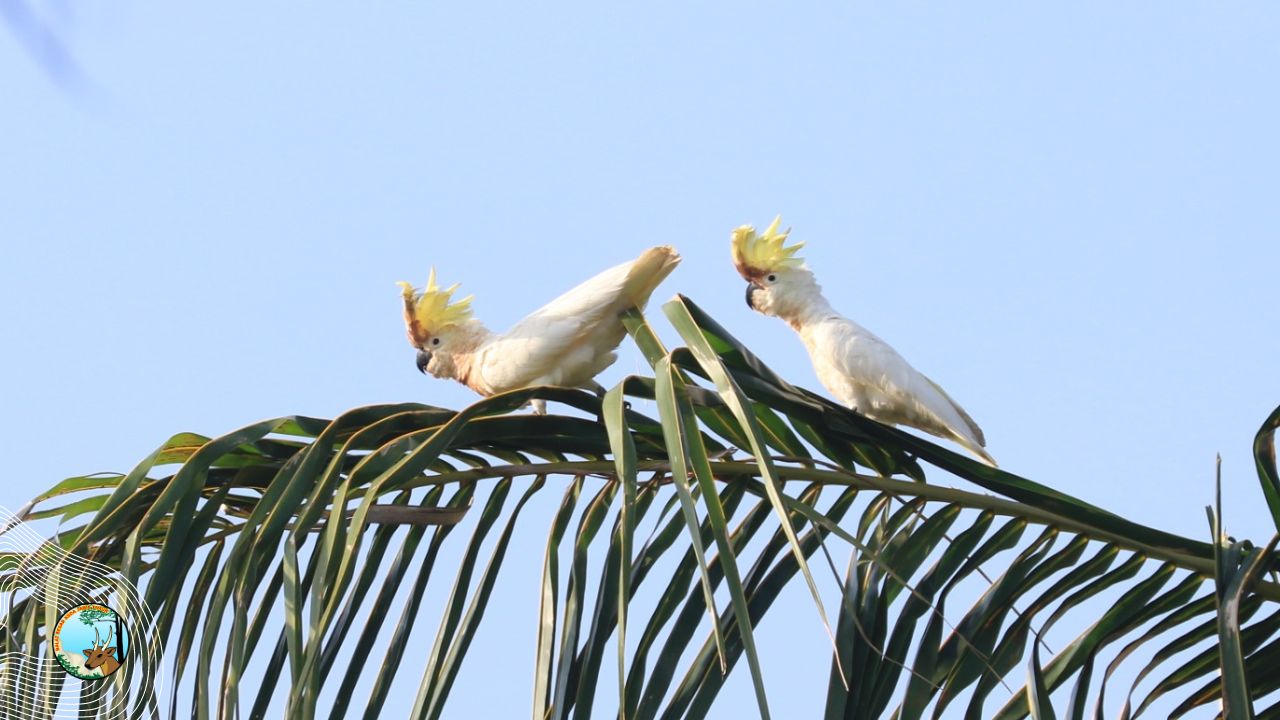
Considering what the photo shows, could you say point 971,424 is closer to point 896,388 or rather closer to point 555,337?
point 896,388

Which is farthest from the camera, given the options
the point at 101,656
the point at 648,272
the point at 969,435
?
the point at 969,435

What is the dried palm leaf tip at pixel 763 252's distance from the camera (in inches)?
179

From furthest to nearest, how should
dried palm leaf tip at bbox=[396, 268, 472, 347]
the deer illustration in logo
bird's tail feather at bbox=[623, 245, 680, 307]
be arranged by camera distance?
1. dried palm leaf tip at bbox=[396, 268, 472, 347]
2. bird's tail feather at bbox=[623, 245, 680, 307]
3. the deer illustration in logo

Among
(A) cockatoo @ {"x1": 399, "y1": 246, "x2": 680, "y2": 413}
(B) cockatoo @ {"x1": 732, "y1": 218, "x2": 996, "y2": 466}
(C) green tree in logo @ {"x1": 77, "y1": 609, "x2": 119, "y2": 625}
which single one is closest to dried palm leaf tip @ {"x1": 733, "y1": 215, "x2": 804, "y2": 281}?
(B) cockatoo @ {"x1": 732, "y1": 218, "x2": 996, "y2": 466}

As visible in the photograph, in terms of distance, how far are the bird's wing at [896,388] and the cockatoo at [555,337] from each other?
0.98 metres

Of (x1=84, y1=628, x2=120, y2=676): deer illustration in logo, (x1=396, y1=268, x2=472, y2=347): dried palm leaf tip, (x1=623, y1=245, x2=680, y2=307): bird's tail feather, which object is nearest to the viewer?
(x1=84, y1=628, x2=120, y2=676): deer illustration in logo

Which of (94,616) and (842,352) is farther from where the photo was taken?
(842,352)

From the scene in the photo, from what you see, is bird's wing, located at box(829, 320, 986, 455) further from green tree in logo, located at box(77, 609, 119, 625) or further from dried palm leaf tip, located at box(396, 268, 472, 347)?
green tree in logo, located at box(77, 609, 119, 625)

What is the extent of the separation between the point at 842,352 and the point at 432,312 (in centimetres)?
128

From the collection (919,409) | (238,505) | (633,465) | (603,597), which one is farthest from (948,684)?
(919,409)

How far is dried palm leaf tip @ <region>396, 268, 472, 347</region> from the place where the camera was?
4.24 metres

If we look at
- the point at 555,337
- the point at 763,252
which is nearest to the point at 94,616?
the point at 555,337

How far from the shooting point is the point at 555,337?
368cm

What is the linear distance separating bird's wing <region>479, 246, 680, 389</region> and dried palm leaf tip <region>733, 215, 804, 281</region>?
892mm
